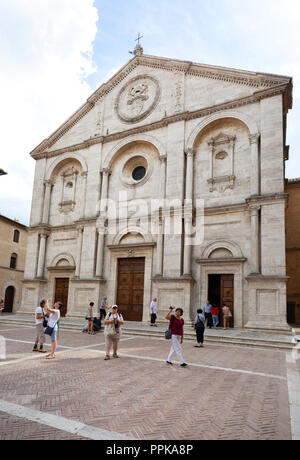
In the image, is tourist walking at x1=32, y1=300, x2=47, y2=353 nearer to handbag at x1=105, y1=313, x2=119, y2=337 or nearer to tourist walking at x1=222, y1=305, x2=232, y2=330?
handbag at x1=105, y1=313, x2=119, y2=337

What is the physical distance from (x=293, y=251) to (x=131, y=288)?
620 inches

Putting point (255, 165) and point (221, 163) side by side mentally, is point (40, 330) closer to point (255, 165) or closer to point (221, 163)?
point (255, 165)

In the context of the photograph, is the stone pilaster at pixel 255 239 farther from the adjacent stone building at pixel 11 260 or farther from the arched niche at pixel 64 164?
the adjacent stone building at pixel 11 260

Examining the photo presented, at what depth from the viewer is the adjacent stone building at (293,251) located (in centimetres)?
2720

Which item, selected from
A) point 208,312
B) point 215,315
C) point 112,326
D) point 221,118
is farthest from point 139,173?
point 112,326

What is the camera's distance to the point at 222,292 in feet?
59.1

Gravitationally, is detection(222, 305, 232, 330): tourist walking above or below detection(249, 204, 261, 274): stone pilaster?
below

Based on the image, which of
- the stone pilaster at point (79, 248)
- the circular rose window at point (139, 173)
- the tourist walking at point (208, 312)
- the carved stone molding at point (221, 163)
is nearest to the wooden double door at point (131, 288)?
the stone pilaster at point (79, 248)

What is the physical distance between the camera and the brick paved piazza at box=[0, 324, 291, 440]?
16.2 ft

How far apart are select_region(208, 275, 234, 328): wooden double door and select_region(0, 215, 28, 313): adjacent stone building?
82.6 ft

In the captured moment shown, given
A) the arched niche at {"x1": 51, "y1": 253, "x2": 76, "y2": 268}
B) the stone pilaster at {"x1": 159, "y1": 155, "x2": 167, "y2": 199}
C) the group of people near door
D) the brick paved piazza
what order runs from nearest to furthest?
the brick paved piazza < the group of people near door < the stone pilaster at {"x1": 159, "y1": 155, "x2": 167, "y2": 199} < the arched niche at {"x1": 51, "y1": 253, "x2": 76, "y2": 268}

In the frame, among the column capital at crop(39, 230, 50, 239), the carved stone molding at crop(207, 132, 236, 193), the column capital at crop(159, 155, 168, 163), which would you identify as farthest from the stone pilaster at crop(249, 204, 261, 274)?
the column capital at crop(39, 230, 50, 239)

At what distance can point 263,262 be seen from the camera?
53.7 ft

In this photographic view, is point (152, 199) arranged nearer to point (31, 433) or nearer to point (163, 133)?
point (163, 133)
